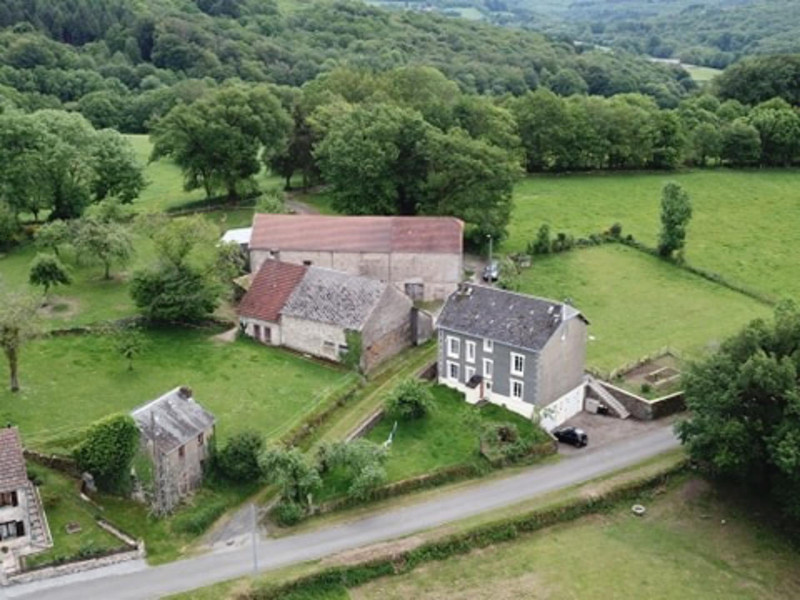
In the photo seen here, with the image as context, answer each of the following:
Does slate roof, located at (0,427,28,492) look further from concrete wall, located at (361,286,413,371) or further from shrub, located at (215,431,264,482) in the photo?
concrete wall, located at (361,286,413,371)

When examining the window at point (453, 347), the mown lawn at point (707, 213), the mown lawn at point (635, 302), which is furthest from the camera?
the mown lawn at point (707, 213)

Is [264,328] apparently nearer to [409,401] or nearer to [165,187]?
[409,401]

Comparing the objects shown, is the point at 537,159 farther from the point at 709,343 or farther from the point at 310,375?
the point at 310,375

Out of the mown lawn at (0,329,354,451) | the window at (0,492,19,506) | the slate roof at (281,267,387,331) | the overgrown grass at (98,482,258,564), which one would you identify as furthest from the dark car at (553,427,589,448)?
the window at (0,492,19,506)

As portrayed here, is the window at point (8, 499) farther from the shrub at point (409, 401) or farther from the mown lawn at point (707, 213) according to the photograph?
the mown lawn at point (707, 213)

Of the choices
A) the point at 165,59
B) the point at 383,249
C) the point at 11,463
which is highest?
the point at 165,59

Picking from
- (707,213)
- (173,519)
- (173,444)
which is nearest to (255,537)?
(173,519)

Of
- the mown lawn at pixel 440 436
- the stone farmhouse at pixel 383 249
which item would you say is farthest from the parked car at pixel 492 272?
the mown lawn at pixel 440 436

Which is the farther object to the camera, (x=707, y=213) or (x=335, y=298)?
(x=707, y=213)
